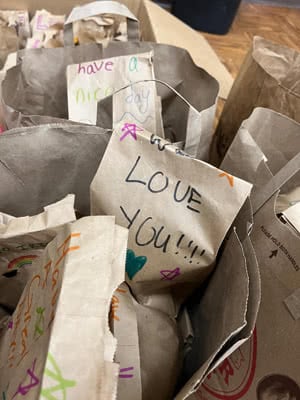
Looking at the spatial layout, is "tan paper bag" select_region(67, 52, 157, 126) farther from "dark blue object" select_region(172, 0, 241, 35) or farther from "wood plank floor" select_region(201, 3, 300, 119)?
"dark blue object" select_region(172, 0, 241, 35)

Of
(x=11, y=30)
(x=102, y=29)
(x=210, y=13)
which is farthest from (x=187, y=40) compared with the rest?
(x=210, y=13)

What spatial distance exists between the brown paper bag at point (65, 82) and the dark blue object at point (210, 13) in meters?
1.28

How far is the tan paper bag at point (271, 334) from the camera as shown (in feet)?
1.20

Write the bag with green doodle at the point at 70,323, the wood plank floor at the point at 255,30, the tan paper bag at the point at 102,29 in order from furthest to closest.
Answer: the wood plank floor at the point at 255,30 < the tan paper bag at the point at 102,29 < the bag with green doodle at the point at 70,323

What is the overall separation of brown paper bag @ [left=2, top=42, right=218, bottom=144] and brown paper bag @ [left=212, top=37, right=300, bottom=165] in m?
0.07

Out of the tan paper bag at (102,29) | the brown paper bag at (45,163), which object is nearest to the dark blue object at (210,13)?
the tan paper bag at (102,29)

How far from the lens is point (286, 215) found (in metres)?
0.42

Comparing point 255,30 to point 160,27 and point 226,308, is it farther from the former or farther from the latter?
point 226,308

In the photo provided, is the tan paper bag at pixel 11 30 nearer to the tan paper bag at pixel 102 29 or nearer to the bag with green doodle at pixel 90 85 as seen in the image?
the tan paper bag at pixel 102 29

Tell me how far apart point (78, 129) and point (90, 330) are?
264 mm

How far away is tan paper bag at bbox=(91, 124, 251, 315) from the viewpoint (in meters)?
0.40

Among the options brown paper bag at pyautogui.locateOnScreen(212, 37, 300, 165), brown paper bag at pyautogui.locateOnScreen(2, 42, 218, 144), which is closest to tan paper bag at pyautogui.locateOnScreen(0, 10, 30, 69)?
brown paper bag at pyautogui.locateOnScreen(2, 42, 218, 144)

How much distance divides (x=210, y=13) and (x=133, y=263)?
1.66 meters

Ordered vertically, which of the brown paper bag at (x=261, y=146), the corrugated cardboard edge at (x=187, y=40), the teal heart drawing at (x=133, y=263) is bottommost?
the teal heart drawing at (x=133, y=263)
